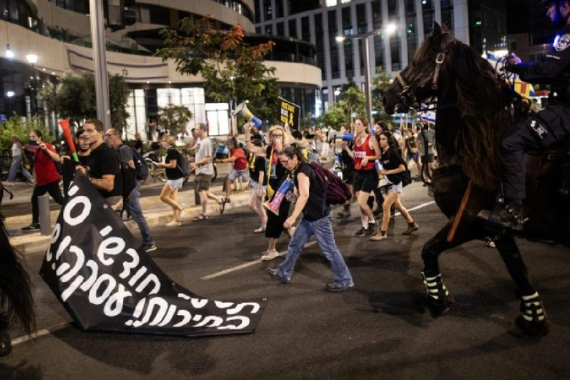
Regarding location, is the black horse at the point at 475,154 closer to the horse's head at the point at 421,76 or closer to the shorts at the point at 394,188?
the horse's head at the point at 421,76

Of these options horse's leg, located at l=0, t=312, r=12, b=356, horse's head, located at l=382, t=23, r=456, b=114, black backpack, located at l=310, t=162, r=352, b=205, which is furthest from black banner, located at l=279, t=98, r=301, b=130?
horse's leg, located at l=0, t=312, r=12, b=356

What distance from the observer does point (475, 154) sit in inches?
188

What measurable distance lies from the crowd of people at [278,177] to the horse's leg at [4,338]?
67.9 inches

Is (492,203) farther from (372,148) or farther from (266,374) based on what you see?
(372,148)

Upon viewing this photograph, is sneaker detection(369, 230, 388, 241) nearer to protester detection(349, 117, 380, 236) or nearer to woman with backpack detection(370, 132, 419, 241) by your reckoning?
woman with backpack detection(370, 132, 419, 241)

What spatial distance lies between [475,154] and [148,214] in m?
9.91

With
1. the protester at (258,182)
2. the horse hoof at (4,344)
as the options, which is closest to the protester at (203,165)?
the protester at (258,182)

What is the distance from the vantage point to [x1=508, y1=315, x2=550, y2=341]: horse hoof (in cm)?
475

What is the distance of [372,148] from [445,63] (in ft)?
15.1

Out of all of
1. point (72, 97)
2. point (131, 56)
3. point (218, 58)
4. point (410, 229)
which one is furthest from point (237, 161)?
point (131, 56)

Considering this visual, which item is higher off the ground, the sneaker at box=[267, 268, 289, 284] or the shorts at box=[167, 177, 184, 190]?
the shorts at box=[167, 177, 184, 190]

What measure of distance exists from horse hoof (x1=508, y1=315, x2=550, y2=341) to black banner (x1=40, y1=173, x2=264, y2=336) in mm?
2231

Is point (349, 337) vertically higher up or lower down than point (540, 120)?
lower down

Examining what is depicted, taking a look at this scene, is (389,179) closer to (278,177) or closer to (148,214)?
(278,177)
